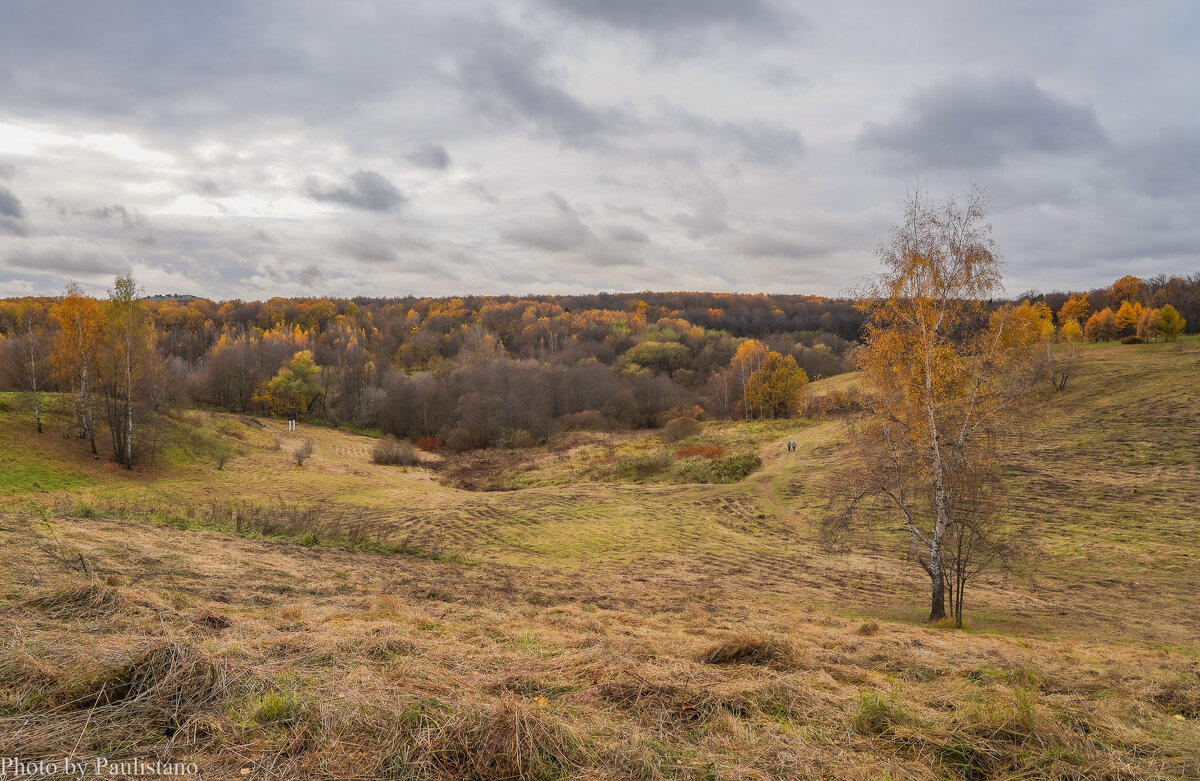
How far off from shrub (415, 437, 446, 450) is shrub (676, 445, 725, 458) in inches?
1244

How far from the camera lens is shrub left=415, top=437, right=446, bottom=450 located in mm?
63206

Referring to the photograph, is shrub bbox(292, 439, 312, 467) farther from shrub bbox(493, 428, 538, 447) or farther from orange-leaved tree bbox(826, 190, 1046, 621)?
orange-leaved tree bbox(826, 190, 1046, 621)

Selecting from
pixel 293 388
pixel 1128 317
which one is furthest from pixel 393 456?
pixel 1128 317

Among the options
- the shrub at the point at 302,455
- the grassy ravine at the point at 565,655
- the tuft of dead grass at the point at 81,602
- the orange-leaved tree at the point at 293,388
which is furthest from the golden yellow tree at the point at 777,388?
the tuft of dead grass at the point at 81,602

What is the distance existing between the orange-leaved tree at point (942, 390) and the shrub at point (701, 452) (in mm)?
27372

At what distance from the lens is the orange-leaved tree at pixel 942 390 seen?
40.8 feet

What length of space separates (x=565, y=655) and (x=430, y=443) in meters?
61.0

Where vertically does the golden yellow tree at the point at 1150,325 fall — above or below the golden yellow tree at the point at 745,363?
above

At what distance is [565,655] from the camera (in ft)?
18.8

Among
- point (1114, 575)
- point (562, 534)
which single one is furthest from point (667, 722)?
point (1114, 575)

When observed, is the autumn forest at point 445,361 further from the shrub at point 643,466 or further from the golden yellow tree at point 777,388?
the shrub at point 643,466

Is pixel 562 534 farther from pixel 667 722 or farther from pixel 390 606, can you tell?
pixel 667 722

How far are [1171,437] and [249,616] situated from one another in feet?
137

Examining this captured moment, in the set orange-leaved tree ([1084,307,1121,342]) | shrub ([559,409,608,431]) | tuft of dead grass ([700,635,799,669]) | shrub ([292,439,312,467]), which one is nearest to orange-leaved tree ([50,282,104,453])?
shrub ([292,439,312,467])
